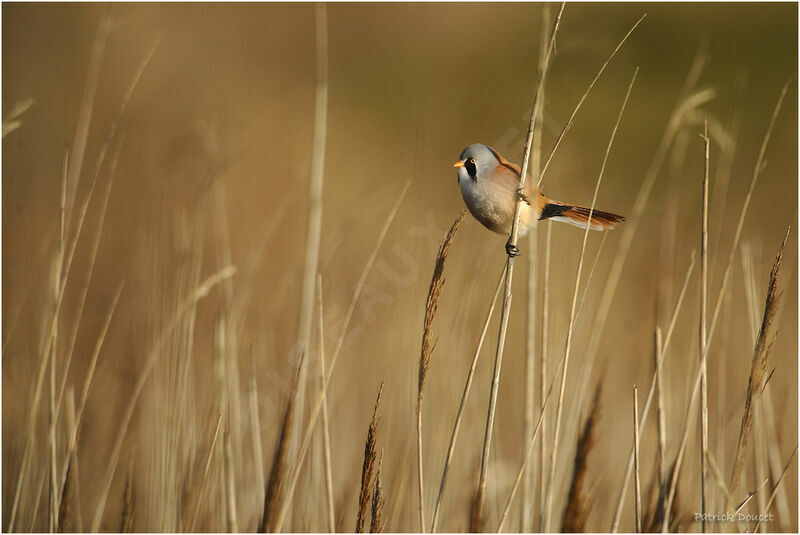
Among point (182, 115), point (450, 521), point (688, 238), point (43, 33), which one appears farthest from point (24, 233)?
point (688, 238)

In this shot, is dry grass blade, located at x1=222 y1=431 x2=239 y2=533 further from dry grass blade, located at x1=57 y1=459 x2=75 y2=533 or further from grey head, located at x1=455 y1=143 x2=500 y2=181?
grey head, located at x1=455 y1=143 x2=500 y2=181

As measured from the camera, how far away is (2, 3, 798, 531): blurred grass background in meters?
1.79

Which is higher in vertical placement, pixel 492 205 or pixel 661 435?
pixel 492 205

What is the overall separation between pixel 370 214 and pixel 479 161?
1.15 meters

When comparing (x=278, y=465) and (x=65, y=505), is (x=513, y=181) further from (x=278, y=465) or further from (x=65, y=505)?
(x=65, y=505)

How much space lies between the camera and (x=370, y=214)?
2371mm

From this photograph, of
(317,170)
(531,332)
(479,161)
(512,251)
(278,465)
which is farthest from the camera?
(317,170)

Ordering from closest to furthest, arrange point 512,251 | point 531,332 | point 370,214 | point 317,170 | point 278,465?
point 278,465, point 512,251, point 531,332, point 317,170, point 370,214

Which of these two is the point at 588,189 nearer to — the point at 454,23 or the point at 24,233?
the point at 454,23

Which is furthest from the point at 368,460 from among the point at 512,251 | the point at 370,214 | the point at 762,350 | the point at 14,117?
the point at 370,214

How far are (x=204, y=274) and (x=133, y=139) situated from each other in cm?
87

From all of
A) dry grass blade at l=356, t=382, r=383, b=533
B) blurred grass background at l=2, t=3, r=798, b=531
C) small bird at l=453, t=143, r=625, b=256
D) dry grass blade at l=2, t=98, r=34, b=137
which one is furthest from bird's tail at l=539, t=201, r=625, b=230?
dry grass blade at l=2, t=98, r=34, b=137

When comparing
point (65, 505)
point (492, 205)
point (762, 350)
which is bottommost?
point (65, 505)

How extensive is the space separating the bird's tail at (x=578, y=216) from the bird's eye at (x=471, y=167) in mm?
157
